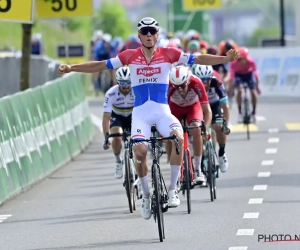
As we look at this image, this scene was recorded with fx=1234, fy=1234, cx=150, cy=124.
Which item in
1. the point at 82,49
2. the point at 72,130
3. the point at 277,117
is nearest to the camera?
the point at 72,130

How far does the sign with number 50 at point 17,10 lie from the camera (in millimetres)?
19438

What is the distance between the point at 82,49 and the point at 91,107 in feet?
39.5

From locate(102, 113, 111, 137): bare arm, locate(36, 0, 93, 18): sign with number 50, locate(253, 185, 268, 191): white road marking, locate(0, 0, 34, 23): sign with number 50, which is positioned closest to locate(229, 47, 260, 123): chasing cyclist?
locate(36, 0, 93, 18): sign with number 50

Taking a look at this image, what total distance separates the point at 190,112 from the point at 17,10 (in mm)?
5552

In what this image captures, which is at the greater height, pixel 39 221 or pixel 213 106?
pixel 213 106

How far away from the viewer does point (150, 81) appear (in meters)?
12.8

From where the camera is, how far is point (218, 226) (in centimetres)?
1295

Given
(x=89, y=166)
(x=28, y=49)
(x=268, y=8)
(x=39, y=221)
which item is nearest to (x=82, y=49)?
(x=28, y=49)

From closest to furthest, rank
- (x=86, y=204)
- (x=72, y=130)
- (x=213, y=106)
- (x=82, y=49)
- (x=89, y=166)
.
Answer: (x=86, y=204), (x=213, y=106), (x=89, y=166), (x=72, y=130), (x=82, y=49)

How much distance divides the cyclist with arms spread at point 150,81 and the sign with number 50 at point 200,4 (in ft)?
104

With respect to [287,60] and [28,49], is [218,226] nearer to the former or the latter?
[28,49]

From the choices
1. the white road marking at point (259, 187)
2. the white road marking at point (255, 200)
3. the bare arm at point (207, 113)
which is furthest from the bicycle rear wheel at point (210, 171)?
the white road marking at point (259, 187)

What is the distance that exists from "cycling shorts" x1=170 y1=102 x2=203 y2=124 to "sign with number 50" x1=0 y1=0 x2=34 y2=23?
4.91 m

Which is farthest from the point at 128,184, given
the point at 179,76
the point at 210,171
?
the point at 179,76
